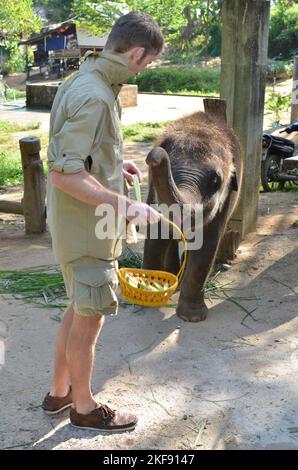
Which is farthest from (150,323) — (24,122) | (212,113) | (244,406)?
(24,122)

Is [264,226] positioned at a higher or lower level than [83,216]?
lower

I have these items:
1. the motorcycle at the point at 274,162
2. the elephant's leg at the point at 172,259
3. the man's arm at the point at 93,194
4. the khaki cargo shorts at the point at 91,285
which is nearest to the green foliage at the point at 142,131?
the motorcycle at the point at 274,162

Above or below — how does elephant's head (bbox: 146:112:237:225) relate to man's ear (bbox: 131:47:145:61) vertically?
below

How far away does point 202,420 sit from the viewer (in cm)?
310

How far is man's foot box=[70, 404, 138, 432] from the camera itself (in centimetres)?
296

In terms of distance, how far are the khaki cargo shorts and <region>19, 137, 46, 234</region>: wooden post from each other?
155 inches

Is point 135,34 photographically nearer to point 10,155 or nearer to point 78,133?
point 78,133

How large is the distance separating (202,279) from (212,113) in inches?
67.9

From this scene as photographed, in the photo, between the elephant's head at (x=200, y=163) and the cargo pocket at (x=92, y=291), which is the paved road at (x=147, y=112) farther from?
the cargo pocket at (x=92, y=291)

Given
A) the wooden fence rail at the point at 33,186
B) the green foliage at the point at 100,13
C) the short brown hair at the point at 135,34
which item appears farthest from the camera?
the green foliage at the point at 100,13

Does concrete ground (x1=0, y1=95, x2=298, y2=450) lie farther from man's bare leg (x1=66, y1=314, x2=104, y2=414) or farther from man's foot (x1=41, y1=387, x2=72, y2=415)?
man's bare leg (x1=66, y1=314, x2=104, y2=414)

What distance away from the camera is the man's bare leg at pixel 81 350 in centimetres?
278

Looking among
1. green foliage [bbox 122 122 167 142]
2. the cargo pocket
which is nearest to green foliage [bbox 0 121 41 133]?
green foliage [bbox 122 122 167 142]

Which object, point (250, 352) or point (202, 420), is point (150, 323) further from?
point (202, 420)
